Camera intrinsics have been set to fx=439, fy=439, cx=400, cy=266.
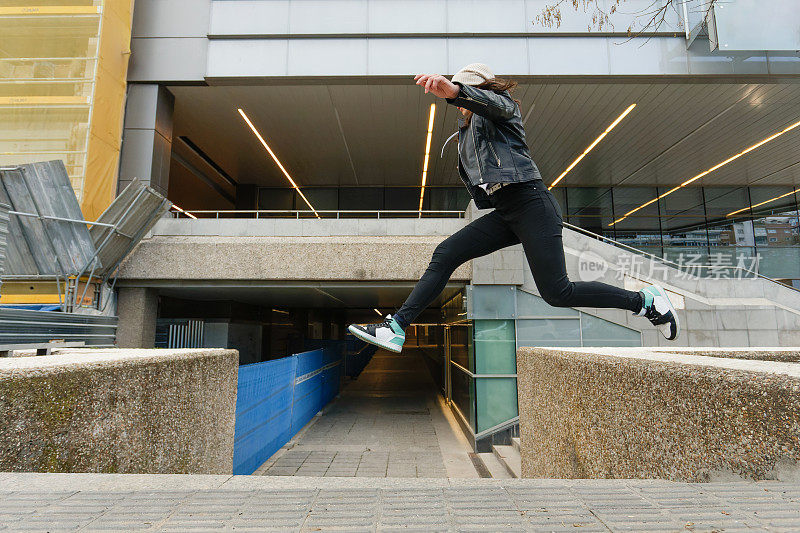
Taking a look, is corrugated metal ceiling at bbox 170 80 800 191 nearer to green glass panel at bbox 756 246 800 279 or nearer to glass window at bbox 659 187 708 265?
glass window at bbox 659 187 708 265

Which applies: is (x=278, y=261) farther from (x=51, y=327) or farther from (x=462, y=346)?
(x=51, y=327)

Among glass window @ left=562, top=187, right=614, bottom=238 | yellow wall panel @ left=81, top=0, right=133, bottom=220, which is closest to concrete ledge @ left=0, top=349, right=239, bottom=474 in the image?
yellow wall panel @ left=81, top=0, right=133, bottom=220

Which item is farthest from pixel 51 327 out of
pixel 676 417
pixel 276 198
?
pixel 276 198

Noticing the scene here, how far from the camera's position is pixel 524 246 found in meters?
2.60

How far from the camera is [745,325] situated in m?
9.61

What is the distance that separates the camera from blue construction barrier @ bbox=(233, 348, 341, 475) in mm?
6398

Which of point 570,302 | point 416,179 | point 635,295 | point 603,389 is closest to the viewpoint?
point 603,389

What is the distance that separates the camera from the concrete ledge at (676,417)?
4.75ft

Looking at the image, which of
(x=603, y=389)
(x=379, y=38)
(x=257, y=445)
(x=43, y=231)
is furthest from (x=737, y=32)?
(x=43, y=231)

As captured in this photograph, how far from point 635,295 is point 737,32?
11615 mm

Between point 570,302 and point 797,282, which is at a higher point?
point 797,282

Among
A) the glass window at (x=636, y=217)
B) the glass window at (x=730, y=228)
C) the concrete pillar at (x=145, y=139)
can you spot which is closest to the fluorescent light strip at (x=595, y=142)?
the glass window at (x=636, y=217)

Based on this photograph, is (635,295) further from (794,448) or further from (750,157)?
(750,157)

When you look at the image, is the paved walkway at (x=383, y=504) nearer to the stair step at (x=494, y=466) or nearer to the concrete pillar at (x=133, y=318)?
the stair step at (x=494, y=466)
